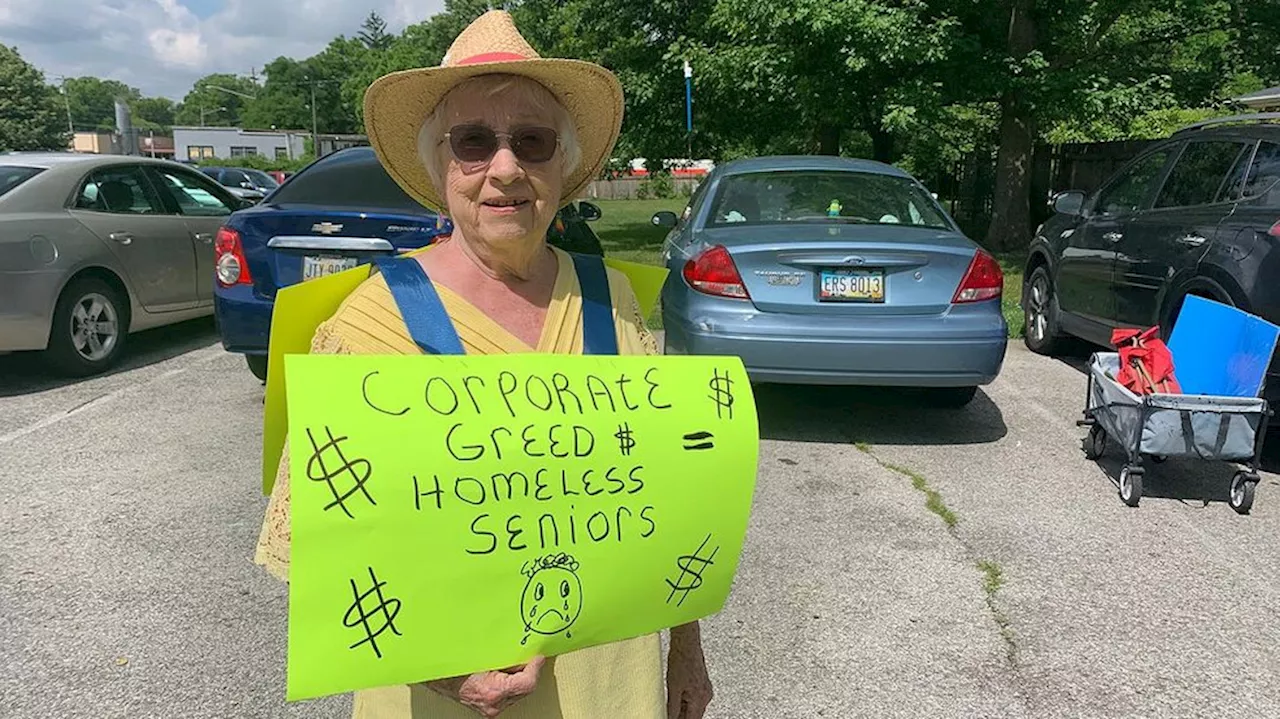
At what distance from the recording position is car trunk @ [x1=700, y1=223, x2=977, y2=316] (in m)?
4.86

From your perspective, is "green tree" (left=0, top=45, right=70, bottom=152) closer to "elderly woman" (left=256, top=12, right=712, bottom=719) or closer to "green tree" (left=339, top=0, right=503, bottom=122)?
"green tree" (left=339, top=0, right=503, bottom=122)

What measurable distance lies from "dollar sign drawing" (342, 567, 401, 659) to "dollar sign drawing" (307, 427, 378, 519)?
9 centimetres

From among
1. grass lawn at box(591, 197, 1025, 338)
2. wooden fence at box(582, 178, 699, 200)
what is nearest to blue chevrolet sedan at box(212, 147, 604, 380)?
grass lawn at box(591, 197, 1025, 338)

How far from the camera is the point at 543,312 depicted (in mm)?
1447

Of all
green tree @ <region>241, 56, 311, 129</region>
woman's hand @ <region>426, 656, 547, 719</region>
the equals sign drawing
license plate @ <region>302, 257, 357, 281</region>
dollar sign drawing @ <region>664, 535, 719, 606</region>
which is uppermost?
green tree @ <region>241, 56, 311, 129</region>

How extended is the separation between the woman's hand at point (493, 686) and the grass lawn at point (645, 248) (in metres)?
3.00

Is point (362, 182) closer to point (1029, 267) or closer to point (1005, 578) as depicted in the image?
point (1005, 578)

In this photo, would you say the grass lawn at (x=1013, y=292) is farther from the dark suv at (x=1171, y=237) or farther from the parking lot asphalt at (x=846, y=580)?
the parking lot asphalt at (x=846, y=580)

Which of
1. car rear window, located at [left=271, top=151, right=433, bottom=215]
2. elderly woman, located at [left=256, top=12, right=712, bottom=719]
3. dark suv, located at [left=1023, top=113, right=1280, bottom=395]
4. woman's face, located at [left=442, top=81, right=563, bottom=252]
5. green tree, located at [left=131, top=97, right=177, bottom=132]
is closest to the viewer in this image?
elderly woman, located at [left=256, top=12, right=712, bottom=719]

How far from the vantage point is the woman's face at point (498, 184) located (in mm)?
1400

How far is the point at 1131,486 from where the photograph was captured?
4.24 meters

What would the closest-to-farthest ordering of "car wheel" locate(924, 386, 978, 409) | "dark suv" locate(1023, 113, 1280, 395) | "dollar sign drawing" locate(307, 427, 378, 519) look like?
"dollar sign drawing" locate(307, 427, 378, 519) < "dark suv" locate(1023, 113, 1280, 395) < "car wheel" locate(924, 386, 978, 409)

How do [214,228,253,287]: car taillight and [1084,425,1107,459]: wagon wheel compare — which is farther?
[214,228,253,287]: car taillight

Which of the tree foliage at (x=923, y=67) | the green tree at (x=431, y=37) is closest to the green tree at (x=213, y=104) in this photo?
the green tree at (x=431, y=37)
